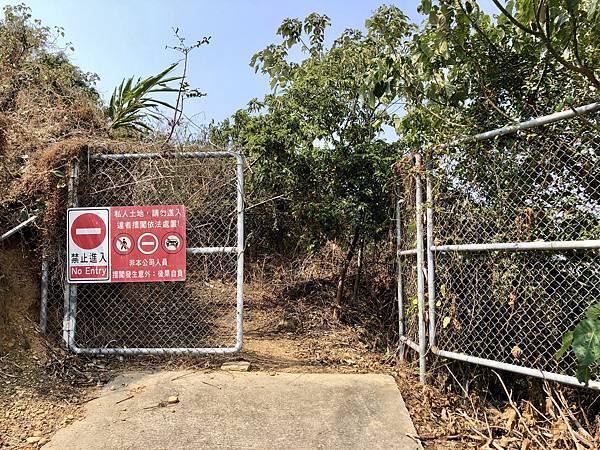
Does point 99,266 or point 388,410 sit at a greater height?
point 99,266

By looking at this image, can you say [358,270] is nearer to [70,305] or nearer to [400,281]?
[400,281]

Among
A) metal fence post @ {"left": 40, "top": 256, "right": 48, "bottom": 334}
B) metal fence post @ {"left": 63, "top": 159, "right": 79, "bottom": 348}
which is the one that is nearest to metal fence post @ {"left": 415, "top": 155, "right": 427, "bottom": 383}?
metal fence post @ {"left": 63, "top": 159, "right": 79, "bottom": 348}

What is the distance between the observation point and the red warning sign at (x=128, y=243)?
425cm

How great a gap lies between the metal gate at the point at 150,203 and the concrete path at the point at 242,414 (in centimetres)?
44

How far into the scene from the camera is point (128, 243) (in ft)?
14.0

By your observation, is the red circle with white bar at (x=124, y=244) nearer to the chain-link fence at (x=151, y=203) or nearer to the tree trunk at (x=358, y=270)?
the chain-link fence at (x=151, y=203)

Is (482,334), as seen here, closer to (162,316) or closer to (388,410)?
(388,410)

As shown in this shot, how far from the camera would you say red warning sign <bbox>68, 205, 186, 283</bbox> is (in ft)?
13.9

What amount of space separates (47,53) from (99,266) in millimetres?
4625

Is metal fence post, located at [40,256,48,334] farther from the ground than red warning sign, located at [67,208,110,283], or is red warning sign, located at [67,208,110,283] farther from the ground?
red warning sign, located at [67,208,110,283]

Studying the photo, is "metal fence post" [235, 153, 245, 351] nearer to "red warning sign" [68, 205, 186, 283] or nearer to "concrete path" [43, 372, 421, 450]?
"concrete path" [43, 372, 421, 450]

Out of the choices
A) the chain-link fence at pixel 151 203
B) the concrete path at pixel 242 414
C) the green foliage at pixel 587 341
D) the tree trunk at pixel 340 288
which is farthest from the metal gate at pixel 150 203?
the green foliage at pixel 587 341

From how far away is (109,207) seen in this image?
14.1ft

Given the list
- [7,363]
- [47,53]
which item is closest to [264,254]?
[7,363]
